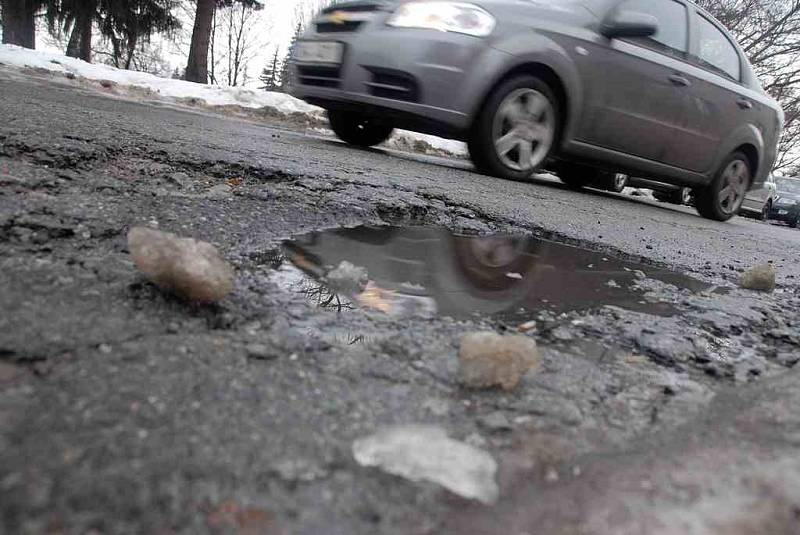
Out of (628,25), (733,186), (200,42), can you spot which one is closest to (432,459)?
(628,25)

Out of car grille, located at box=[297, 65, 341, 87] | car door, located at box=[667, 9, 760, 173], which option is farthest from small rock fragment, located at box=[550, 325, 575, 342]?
car door, located at box=[667, 9, 760, 173]

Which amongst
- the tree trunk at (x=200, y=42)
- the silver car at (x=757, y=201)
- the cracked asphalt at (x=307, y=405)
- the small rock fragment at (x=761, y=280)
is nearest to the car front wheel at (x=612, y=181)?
the small rock fragment at (x=761, y=280)

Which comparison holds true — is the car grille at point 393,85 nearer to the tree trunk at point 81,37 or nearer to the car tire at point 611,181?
the car tire at point 611,181

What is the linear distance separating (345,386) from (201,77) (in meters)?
15.1

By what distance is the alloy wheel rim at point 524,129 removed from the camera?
4.14 metres

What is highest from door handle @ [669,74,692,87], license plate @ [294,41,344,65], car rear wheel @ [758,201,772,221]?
door handle @ [669,74,692,87]

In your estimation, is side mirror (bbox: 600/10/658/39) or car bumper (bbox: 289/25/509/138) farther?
side mirror (bbox: 600/10/658/39)

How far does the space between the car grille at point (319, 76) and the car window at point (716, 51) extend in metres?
3.28

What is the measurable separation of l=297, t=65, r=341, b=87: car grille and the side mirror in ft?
6.80

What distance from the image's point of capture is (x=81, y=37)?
14016 mm

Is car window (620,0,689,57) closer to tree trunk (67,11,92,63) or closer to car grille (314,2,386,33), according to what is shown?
car grille (314,2,386,33)

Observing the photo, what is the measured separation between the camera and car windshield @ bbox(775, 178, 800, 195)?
1767cm

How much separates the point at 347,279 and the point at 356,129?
14.3 ft

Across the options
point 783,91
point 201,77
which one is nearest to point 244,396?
point 201,77
